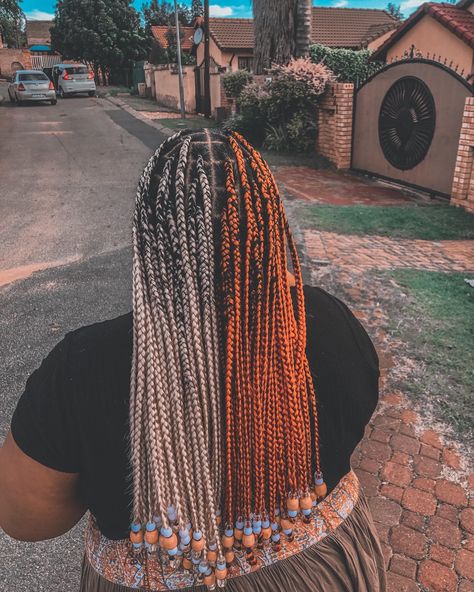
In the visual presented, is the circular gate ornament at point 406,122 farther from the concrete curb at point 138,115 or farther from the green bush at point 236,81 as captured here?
the green bush at point 236,81

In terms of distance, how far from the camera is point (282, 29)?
12.3m

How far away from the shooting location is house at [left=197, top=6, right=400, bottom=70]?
27641 mm

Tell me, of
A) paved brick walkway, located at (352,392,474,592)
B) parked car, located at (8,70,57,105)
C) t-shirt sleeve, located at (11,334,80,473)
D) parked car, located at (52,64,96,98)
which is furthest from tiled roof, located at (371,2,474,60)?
parked car, located at (52,64,96,98)

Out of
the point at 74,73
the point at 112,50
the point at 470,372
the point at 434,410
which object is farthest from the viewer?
the point at 112,50

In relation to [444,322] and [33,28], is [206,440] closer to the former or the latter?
[444,322]

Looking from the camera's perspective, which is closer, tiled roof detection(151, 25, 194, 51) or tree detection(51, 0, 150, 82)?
tiled roof detection(151, 25, 194, 51)

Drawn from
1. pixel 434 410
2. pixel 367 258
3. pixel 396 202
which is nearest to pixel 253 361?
pixel 434 410

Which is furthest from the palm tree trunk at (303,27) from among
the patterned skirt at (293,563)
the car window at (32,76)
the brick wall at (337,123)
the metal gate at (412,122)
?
the car window at (32,76)

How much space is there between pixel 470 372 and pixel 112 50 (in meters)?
39.3

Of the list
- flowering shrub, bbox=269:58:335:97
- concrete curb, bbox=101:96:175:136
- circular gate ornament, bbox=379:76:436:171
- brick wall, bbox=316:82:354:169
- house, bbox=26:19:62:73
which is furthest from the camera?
house, bbox=26:19:62:73

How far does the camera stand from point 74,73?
28.0 metres

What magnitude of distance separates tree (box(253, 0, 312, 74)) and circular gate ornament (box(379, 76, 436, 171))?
4.15 m

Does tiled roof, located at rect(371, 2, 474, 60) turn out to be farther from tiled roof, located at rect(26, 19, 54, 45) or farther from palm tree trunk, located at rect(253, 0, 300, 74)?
tiled roof, located at rect(26, 19, 54, 45)

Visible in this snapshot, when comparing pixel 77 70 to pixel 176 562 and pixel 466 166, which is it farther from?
pixel 176 562
